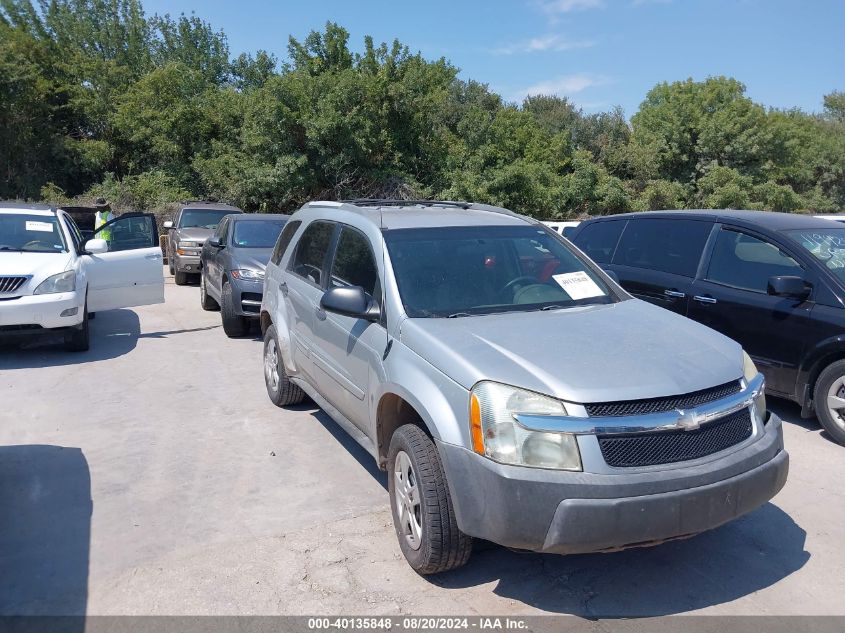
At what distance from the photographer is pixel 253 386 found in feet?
24.5

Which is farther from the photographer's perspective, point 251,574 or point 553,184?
point 553,184

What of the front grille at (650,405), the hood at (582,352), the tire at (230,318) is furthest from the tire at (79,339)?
the front grille at (650,405)

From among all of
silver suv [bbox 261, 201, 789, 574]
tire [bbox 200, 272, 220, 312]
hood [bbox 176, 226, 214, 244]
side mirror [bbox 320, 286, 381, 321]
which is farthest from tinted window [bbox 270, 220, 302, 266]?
hood [bbox 176, 226, 214, 244]

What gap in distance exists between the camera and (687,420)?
3244 mm

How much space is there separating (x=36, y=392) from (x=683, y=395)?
20.7 ft

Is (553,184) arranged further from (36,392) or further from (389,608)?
(389,608)

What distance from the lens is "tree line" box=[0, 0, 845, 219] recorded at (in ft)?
75.4

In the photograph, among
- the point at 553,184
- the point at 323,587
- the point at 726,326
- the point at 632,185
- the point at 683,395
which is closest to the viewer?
the point at 683,395

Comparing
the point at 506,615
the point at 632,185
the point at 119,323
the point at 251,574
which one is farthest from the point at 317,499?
the point at 632,185

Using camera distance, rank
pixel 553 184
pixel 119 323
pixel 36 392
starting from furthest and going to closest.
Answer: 1. pixel 553 184
2. pixel 119 323
3. pixel 36 392

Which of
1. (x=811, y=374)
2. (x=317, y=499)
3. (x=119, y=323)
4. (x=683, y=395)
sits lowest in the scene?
(x=119, y=323)

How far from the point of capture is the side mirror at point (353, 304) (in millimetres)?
4172

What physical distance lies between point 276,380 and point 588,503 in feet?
13.4

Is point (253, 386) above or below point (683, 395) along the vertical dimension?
below
